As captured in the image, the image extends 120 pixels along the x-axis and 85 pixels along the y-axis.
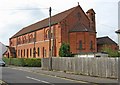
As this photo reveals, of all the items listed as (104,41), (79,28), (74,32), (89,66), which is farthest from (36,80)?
(104,41)

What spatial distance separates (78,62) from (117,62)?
8892 mm

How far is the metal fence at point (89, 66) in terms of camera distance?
2644 centimetres

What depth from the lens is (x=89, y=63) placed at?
3120 cm

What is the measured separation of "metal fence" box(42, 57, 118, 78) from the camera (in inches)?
1041

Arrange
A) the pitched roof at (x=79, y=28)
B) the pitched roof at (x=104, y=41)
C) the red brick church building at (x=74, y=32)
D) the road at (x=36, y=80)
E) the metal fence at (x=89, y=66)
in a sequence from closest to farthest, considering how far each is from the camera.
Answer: the road at (x=36, y=80) → the metal fence at (x=89, y=66) → the red brick church building at (x=74, y=32) → the pitched roof at (x=79, y=28) → the pitched roof at (x=104, y=41)

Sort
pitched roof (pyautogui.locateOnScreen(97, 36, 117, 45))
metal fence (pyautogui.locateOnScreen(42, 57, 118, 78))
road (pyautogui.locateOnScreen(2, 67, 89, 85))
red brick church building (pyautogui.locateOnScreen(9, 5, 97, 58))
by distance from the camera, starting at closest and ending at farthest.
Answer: road (pyautogui.locateOnScreen(2, 67, 89, 85)) → metal fence (pyautogui.locateOnScreen(42, 57, 118, 78)) → red brick church building (pyautogui.locateOnScreen(9, 5, 97, 58)) → pitched roof (pyautogui.locateOnScreen(97, 36, 117, 45))

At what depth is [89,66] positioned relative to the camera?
102 feet

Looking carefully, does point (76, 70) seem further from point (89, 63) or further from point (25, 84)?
point (25, 84)

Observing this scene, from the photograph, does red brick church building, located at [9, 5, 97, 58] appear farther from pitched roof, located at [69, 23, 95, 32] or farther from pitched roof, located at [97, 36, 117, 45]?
pitched roof, located at [97, 36, 117, 45]

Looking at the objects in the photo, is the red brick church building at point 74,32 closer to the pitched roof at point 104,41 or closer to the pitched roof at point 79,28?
the pitched roof at point 79,28

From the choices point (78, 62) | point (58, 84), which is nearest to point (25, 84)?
point (58, 84)

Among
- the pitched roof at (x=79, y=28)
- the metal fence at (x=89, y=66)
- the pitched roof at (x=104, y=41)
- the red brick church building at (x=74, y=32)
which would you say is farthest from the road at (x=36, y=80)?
the pitched roof at (x=104, y=41)

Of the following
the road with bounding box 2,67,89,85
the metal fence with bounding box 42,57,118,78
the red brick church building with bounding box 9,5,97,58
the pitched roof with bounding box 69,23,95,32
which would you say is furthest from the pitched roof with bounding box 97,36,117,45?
the road with bounding box 2,67,89,85

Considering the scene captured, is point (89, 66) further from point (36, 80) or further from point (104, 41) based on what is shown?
point (104, 41)
